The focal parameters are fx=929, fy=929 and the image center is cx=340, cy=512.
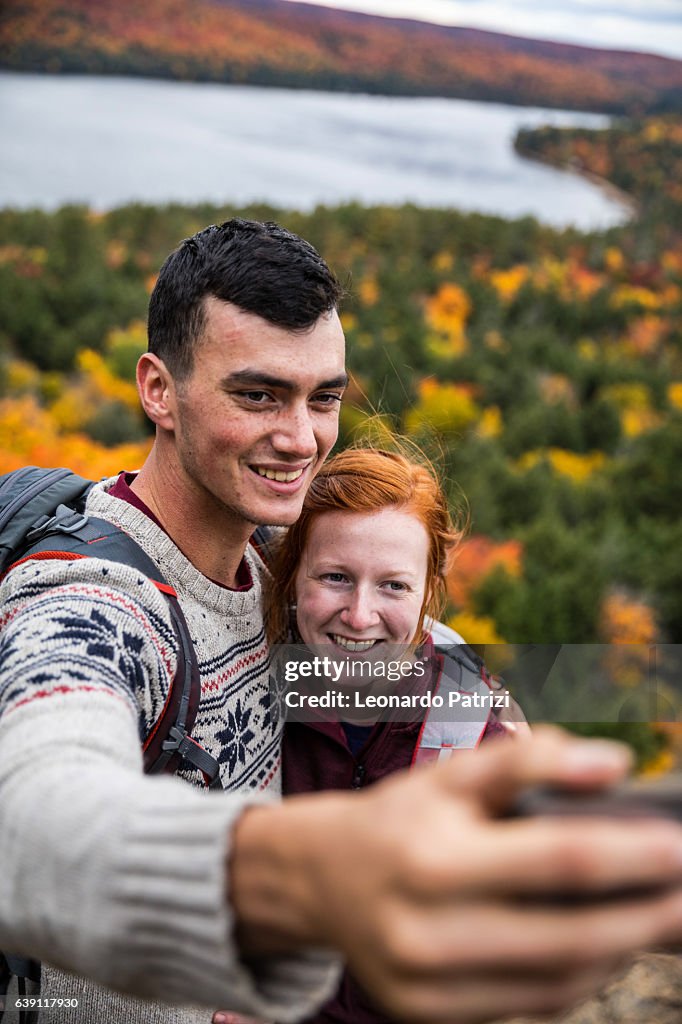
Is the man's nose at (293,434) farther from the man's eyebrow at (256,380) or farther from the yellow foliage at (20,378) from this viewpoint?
the yellow foliage at (20,378)

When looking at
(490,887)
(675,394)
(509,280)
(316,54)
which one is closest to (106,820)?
(490,887)

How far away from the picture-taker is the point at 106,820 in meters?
1.02

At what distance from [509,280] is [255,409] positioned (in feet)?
143

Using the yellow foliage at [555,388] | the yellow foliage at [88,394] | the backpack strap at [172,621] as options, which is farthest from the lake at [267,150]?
the backpack strap at [172,621]

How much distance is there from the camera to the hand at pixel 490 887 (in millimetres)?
807

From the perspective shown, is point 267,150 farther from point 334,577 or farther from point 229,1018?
Answer: point 229,1018

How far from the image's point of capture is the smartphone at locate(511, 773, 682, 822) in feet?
2.77

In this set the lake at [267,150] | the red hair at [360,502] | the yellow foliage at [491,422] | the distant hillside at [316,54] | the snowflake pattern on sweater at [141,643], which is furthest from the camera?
the distant hillside at [316,54]

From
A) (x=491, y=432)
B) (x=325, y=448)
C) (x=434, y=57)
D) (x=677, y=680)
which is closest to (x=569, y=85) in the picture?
(x=434, y=57)

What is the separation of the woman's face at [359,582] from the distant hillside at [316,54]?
4519 centimetres

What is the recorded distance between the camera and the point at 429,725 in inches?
97.8

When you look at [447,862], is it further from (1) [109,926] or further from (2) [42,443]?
(2) [42,443]

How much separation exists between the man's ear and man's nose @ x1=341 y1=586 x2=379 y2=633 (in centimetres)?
65

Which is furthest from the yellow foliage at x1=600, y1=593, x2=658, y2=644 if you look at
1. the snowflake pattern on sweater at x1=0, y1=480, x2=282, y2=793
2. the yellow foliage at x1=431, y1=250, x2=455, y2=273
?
the yellow foliage at x1=431, y1=250, x2=455, y2=273
